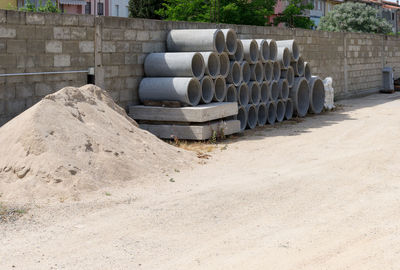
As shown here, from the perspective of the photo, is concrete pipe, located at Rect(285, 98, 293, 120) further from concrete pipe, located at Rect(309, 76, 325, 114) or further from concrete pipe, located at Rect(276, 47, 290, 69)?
concrete pipe, located at Rect(309, 76, 325, 114)

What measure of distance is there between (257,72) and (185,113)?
3195 mm

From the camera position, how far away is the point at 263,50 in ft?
47.3

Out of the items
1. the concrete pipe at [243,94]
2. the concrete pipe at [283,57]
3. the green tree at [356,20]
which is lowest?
the concrete pipe at [243,94]

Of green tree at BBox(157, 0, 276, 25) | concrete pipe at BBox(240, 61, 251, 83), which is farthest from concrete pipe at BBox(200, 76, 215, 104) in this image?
green tree at BBox(157, 0, 276, 25)

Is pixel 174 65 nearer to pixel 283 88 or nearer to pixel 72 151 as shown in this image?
pixel 283 88

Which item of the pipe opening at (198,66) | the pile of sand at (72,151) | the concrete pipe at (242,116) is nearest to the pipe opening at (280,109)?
the concrete pipe at (242,116)

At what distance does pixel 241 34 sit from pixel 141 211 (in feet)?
32.1

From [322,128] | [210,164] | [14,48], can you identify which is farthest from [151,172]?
[322,128]

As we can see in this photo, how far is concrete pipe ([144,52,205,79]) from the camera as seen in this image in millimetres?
12055

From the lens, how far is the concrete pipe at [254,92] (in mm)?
13867

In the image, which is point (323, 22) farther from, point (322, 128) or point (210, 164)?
point (210, 164)

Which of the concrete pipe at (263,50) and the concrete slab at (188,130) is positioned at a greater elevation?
the concrete pipe at (263,50)

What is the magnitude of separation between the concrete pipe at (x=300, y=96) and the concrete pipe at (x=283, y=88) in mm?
366

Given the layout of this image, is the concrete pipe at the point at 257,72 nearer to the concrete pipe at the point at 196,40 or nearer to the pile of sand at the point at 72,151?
the concrete pipe at the point at 196,40
